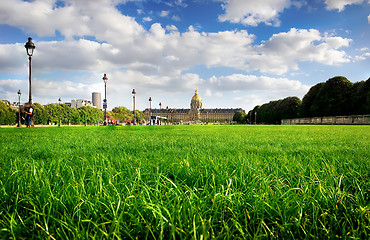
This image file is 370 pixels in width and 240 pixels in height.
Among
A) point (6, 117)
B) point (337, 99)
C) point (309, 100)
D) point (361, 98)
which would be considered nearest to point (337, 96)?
point (337, 99)

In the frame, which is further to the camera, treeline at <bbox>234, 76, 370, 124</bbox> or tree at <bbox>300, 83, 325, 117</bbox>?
tree at <bbox>300, 83, 325, 117</bbox>

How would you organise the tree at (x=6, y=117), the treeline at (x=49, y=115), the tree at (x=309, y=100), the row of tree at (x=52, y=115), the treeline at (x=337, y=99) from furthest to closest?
the row of tree at (x=52, y=115) < the treeline at (x=49, y=115) < the tree at (x=6, y=117) < the tree at (x=309, y=100) < the treeline at (x=337, y=99)

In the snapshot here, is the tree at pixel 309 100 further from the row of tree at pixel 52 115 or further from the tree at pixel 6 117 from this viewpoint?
the tree at pixel 6 117

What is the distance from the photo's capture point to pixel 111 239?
1168 millimetres

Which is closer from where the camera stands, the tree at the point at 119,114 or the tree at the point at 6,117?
the tree at the point at 6,117

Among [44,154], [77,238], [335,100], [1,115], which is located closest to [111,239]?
[77,238]

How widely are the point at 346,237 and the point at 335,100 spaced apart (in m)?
72.8

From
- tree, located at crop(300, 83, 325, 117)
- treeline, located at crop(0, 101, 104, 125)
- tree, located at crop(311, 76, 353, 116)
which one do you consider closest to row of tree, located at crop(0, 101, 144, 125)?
treeline, located at crop(0, 101, 104, 125)

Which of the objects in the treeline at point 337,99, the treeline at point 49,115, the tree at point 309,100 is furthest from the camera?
the treeline at point 49,115

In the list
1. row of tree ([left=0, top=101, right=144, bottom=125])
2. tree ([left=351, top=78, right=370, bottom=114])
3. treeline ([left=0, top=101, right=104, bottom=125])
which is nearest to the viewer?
tree ([left=351, top=78, right=370, bottom=114])

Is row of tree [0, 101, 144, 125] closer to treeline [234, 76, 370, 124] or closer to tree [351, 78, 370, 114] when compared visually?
treeline [234, 76, 370, 124]

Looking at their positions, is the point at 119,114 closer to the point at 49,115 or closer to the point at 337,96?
the point at 49,115

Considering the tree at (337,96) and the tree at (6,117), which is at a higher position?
the tree at (337,96)

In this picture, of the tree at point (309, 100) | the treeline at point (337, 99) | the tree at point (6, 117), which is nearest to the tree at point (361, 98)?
the treeline at point (337, 99)
